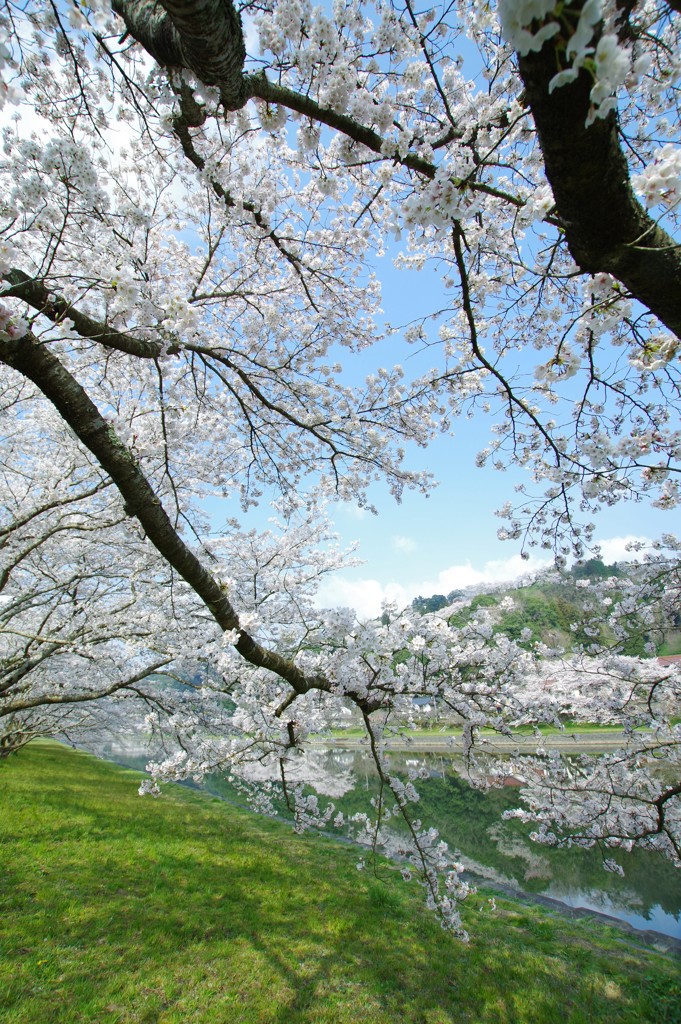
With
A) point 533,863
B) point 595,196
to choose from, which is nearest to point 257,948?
point 595,196

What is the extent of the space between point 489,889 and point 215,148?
12.5 meters

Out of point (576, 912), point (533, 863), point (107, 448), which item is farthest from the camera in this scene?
point (533, 863)

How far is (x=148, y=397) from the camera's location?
5.01 metres

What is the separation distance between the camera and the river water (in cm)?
812

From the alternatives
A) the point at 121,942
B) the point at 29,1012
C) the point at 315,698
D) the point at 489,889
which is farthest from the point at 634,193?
the point at 489,889

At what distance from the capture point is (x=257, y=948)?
185 inches

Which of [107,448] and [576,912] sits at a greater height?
[107,448]

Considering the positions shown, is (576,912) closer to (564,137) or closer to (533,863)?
(533,863)

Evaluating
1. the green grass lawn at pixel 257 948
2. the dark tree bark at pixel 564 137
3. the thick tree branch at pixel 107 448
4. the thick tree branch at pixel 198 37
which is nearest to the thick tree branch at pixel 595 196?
the dark tree bark at pixel 564 137

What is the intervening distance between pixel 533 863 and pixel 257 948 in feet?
27.5

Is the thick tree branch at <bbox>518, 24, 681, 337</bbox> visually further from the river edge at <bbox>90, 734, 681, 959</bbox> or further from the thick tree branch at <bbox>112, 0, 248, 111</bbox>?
the river edge at <bbox>90, 734, 681, 959</bbox>

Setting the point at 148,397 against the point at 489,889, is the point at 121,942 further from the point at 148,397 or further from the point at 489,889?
the point at 489,889

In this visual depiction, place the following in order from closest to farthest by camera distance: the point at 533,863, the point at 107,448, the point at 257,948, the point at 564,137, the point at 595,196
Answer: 1. the point at 564,137
2. the point at 595,196
3. the point at 107,448
4. the point at 257,948
5. the point at 533,863

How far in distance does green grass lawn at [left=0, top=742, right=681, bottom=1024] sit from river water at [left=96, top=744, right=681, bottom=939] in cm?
172
